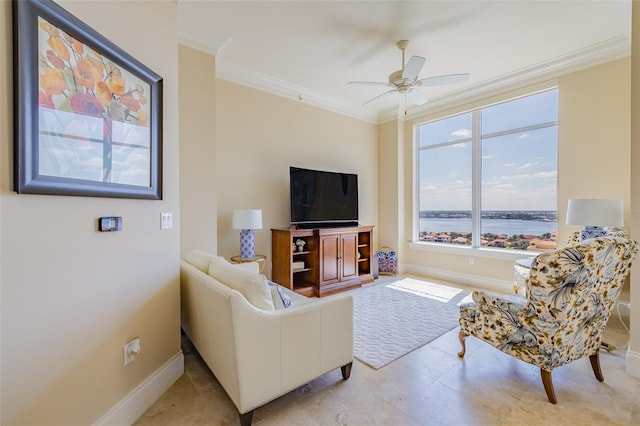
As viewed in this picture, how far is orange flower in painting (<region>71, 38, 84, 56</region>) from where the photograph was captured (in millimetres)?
1265

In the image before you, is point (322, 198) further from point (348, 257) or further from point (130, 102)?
point (130, 102)

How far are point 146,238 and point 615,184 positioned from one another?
466cm

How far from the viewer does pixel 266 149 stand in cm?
397

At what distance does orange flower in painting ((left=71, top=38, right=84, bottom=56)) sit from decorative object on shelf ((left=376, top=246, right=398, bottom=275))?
4.55m

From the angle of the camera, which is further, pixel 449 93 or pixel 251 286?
pixel 449 93

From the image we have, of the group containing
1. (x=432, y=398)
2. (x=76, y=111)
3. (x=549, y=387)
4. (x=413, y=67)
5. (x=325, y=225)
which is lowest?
(x=432, y=398)

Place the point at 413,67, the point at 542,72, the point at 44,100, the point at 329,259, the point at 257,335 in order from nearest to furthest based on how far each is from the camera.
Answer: the point at 44,100, the point at 257,335, the point at 413,67, the point at 542,72, the point at 329,259

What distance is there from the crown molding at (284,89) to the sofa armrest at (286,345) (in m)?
3.15

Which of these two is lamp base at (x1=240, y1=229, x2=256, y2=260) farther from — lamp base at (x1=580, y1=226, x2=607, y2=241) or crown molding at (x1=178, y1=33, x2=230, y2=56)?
lamp base at (x1=580, y1=226, x2=607, y2=241)

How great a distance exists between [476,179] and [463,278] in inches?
63.7

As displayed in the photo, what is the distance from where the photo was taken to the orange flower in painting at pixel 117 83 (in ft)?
4.79

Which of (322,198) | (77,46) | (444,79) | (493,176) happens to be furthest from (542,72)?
(77,46)

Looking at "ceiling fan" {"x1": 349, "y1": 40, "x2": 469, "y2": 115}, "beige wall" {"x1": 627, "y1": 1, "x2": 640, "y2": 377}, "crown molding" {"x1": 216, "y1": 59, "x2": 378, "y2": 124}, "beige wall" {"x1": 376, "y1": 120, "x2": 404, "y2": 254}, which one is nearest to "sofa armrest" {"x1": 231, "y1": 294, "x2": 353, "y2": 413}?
"beige wall" {"x1": 627, "y1": 1, "x2": 640, "y2": 377}

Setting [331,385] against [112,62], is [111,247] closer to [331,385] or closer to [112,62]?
[112,62]
